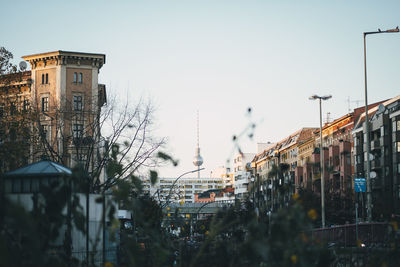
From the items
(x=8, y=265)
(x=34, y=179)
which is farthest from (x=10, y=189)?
(x=8, y=265)

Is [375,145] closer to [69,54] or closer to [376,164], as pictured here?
[376,164]

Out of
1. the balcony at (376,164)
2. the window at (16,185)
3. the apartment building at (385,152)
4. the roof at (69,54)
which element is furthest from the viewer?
the balcony at (376,164)

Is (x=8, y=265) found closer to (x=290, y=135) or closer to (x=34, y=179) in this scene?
(x=34, y=179)

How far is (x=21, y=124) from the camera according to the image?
106ft

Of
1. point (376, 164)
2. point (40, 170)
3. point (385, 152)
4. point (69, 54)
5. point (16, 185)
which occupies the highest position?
point (69, 54)

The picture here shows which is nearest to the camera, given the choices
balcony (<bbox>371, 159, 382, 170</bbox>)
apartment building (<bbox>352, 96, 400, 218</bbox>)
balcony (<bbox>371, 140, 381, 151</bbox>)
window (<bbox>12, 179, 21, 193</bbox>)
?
window (<bbox>12, 179, 21, 193</bbox>)

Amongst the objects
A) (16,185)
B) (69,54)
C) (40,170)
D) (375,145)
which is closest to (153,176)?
(16,185)

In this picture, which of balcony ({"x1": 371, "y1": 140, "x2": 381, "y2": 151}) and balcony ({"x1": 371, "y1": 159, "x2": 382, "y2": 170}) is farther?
balcony ({"x1": 371, "y1": 159, "x2": 382, "y2": 170})

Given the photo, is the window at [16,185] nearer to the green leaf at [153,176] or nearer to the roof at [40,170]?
the roof at [40,170]

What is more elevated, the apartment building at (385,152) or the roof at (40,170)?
the apartment building at (385,152)

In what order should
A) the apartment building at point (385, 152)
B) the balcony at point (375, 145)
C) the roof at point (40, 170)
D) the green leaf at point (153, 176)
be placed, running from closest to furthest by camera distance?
the green leaf at point (153, 176) < the roof at point (40, 170) < the apartment building at point (385, 152) < the balcony at point (375, 145)

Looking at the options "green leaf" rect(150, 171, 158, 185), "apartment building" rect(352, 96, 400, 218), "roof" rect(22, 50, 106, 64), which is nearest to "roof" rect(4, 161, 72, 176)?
"green leaf" rect(150, 171, 158, 185)

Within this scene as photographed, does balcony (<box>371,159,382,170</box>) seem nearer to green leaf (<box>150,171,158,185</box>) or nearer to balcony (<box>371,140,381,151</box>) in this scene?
balcony (<box>371,140,381,151</box>)

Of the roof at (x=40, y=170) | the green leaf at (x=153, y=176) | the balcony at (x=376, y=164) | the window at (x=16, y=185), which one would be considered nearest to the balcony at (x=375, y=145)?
the balcony at (x=376, y=164)
